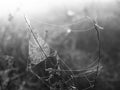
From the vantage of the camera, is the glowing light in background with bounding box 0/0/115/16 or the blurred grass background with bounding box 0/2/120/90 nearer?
the blurred grass background with bounding box 0/2/120/90

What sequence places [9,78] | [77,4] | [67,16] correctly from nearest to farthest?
1. [9,78]
2. [67,16]
3. [77,4]

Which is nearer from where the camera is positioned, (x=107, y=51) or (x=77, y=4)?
(x=107, y=51)

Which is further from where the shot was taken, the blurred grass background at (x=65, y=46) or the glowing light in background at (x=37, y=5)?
the glowing light in background at (x=37, y=5)

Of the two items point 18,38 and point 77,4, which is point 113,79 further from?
point 77,4

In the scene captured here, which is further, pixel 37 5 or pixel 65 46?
pixel 37 5

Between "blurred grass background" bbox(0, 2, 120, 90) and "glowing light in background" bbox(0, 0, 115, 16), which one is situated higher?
"glowing light in background" bbox(0, 0, 115, 16)

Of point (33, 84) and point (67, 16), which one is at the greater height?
point (67, 16)

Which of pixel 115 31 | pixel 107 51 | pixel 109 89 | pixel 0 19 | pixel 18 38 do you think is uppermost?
pixel 0 19

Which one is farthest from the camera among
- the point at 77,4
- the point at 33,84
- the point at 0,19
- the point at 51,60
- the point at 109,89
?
the point at 77,4

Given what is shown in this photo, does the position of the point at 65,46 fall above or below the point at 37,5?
below

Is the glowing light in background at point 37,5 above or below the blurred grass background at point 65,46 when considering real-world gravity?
above

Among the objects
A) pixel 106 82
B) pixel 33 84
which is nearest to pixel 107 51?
pixel 106 82
